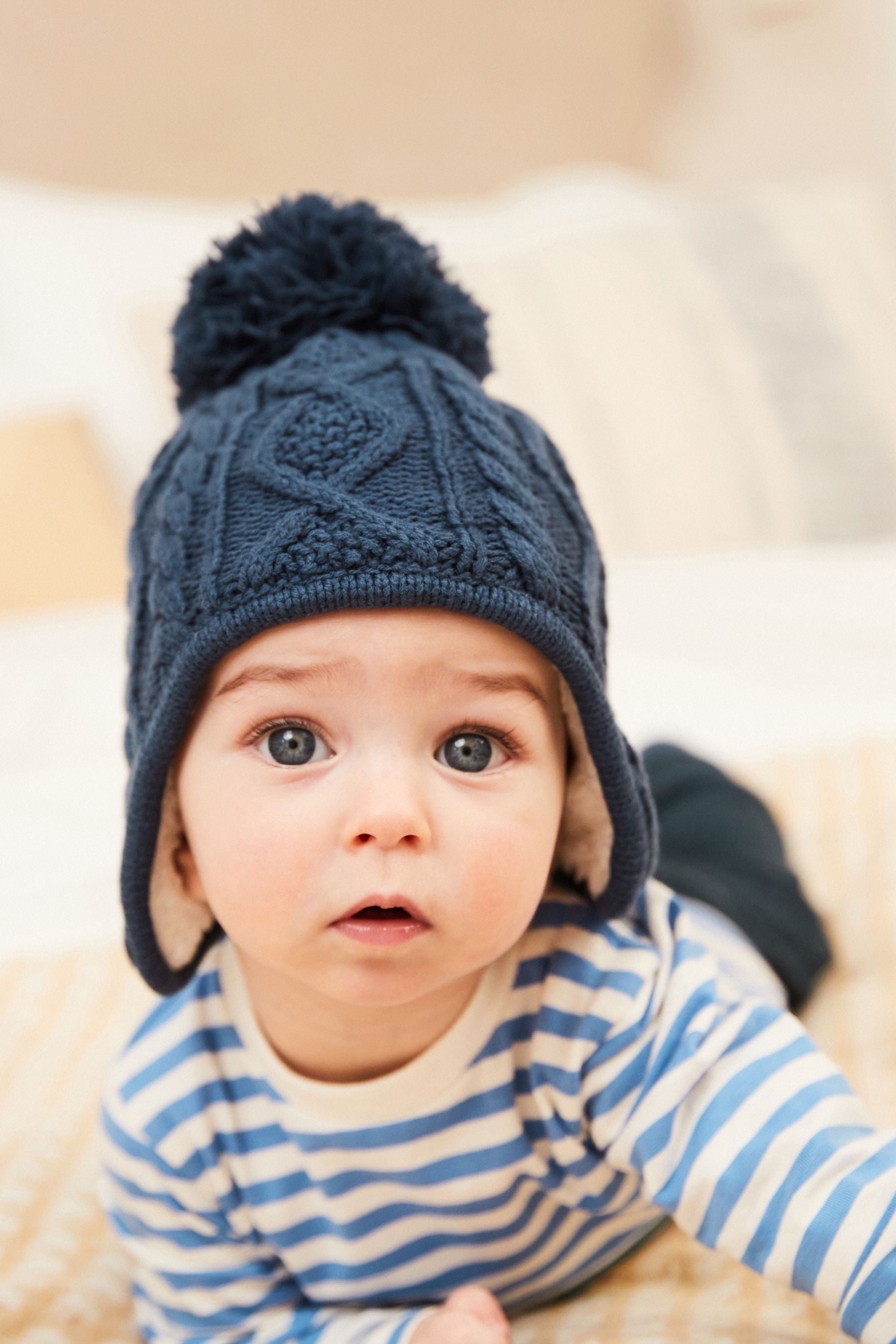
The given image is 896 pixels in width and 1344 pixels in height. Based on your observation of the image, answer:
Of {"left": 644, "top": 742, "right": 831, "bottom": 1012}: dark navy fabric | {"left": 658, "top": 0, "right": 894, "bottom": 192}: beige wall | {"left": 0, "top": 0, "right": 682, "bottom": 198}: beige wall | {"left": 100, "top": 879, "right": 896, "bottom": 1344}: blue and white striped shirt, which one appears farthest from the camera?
{"left": 658, "top": 0, "right": 894, "bottom": 192}: beige wall

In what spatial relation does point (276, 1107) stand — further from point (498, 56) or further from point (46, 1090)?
point (498, 56)

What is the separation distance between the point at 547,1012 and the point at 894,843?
20.9 inches

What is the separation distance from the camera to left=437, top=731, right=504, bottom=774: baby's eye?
661 mm

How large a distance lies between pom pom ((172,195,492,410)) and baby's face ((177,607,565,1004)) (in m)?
0.25

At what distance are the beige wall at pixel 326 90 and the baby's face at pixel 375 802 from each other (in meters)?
1.87

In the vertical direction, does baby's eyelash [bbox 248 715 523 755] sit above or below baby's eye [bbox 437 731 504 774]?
above

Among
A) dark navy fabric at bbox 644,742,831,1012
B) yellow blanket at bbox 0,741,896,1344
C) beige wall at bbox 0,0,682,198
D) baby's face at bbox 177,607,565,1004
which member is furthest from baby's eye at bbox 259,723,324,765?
beige wall at bbox 0,0,682,198

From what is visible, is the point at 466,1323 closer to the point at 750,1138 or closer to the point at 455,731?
the point at 750,1138

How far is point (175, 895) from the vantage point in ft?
2.59

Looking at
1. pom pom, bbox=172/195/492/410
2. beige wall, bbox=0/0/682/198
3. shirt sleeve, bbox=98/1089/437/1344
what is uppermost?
beige wall, bbox=0/0/682/198

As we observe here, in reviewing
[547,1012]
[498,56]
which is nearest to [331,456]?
[547,1012]

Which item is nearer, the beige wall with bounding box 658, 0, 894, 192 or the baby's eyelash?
the baby's eyelash

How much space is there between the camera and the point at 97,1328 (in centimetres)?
77

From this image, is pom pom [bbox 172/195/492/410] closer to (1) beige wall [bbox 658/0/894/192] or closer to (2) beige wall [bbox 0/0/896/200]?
(2) beige wall [bbox 0/0/896/200]
